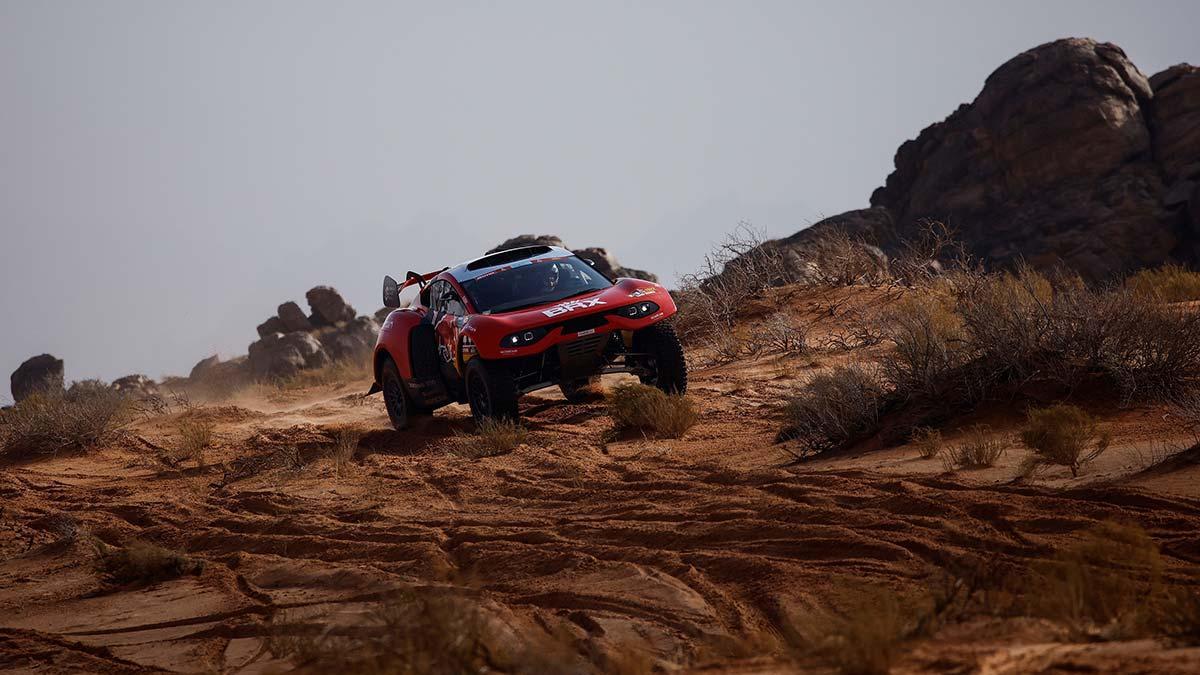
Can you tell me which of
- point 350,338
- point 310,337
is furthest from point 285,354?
point 350,338

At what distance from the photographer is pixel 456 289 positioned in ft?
46.1

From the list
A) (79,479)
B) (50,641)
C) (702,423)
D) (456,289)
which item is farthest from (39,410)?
(50,641)

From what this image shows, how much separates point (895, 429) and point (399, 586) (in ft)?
16.0

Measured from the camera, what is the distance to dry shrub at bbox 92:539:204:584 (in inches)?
344

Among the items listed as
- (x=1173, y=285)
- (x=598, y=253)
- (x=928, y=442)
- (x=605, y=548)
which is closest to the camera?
(x=605, y=548)

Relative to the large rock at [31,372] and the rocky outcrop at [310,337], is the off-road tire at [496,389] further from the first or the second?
the large rock at [31,372]

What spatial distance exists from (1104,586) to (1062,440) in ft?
10.9

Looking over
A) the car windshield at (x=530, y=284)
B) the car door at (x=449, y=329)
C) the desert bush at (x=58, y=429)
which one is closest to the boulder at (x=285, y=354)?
the desert bush at (x=58, y=429)

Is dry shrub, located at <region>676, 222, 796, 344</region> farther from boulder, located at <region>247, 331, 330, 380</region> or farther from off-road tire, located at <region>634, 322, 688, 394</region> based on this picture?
boulder, located at <region>247, 331, 330, 380</region>

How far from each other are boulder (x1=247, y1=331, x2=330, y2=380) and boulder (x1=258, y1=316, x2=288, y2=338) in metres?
2.82

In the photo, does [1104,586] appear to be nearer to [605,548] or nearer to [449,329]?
[605,548]

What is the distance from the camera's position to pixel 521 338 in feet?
42.2

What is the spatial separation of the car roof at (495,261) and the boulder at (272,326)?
30.9 metres

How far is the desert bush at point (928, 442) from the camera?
951 centimetres
